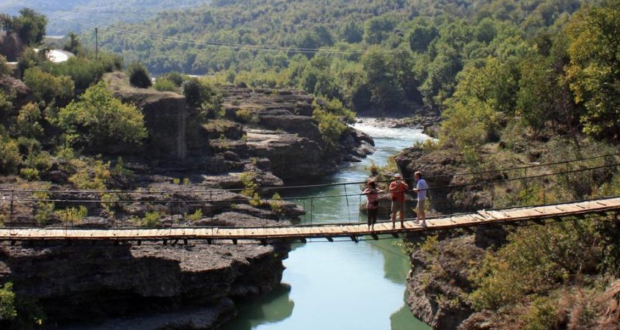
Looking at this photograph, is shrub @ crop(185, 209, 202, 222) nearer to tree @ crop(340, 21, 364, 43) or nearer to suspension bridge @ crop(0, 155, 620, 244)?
suspension bridge @ crop(0, 155, 620, 244)

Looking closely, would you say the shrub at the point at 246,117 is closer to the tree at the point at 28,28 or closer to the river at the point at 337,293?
the tree at the point at 28,28

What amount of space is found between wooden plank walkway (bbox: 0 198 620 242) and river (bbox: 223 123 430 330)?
8.19ft

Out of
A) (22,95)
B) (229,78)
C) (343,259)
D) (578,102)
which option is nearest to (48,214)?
(343,259)

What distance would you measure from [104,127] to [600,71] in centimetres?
2595

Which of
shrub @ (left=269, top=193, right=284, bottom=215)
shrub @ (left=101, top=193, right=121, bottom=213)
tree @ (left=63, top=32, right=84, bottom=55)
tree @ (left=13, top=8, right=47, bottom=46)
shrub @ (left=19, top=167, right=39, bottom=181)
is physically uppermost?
tree @ (left=13, top=8, right=47, bottom=46)

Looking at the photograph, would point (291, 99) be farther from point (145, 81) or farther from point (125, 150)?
point (125, 150)

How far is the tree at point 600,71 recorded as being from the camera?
35.8m

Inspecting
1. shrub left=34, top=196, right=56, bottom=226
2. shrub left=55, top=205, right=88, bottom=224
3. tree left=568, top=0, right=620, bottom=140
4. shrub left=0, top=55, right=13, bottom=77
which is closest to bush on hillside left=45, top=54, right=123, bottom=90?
shrub left=0, top=55, right=13, bottom=77

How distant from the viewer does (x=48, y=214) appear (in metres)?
36.4

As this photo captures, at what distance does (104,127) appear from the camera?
5019cm

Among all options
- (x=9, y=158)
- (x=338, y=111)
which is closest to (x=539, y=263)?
(x=9, y=158)

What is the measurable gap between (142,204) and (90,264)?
882 cm

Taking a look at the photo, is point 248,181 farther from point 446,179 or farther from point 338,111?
point 338,111

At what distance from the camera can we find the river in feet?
113
